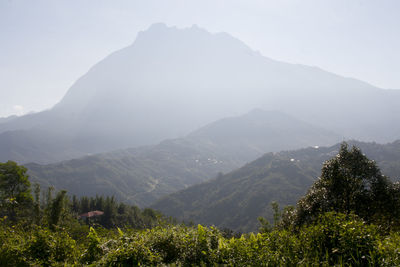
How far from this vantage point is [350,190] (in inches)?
611

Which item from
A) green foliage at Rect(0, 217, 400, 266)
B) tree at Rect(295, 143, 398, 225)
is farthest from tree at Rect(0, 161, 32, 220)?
tree at Rect(295, 143, 398, 225)

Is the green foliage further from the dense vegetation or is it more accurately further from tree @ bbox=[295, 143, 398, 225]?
tree @ bbox=[295, 143, 398, 225]

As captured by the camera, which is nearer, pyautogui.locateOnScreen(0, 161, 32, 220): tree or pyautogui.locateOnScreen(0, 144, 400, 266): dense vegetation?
pyautogui.locateOnScreen(0, 144, 400, 266): dense vegetation

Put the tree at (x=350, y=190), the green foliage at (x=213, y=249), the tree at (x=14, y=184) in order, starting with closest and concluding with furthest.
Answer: the green foliage at (x=213, y=249), the tree at (x=350, y=190), the tree at (x=14, y=184)

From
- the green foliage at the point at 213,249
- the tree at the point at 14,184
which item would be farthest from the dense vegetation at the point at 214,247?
the tree at the point at 14,184

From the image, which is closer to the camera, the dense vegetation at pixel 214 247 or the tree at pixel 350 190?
the dense vegetation at pixel 214 247

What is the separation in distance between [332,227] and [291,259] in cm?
173

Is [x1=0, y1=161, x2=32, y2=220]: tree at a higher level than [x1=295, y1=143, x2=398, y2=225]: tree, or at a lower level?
lower

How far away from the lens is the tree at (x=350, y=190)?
15.1 meters

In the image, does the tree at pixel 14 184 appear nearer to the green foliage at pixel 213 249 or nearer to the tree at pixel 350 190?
the green foliage at pixel 213 249

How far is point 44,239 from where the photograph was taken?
8.80 metres

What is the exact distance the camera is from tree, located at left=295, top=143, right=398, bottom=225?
15.1 metres

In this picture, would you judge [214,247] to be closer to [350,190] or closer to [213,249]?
[213,249]

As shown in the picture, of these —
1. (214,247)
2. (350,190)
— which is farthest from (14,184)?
(350,190)
